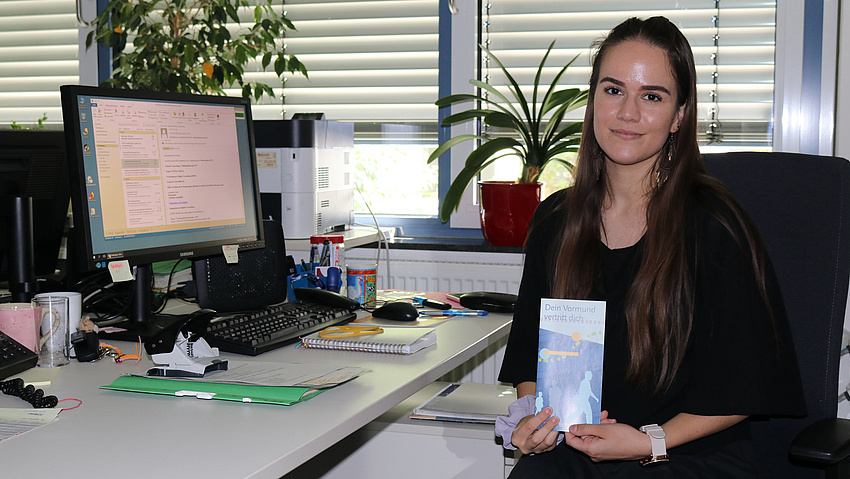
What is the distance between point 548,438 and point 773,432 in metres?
0.49

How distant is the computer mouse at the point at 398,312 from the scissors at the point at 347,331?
153mm

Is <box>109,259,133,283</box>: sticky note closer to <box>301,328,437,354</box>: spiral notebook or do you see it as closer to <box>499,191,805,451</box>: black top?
<box>301,328,437,354</box>: spiral notebook

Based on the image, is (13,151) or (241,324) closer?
(241,324)

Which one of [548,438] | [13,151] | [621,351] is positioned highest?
[13,151]

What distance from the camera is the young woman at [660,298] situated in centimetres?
134

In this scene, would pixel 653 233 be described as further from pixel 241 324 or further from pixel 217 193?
pixel 217 193

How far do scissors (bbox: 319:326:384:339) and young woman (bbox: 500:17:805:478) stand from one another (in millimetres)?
310

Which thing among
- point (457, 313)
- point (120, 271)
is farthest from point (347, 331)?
point (120, 271)

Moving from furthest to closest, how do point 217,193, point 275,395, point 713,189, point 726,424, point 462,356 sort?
point 217,193
point 462,356
point 713,189
point 726,424
point 275,395

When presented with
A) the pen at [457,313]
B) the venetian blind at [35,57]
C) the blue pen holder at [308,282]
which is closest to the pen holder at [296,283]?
the blue pen holder at [308,282]

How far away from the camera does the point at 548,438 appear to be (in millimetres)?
1314

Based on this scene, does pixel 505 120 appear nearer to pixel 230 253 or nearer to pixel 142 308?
pixel 230 253

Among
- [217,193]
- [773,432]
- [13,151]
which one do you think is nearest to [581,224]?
[773,432]

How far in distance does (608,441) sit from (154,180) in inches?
41.2
